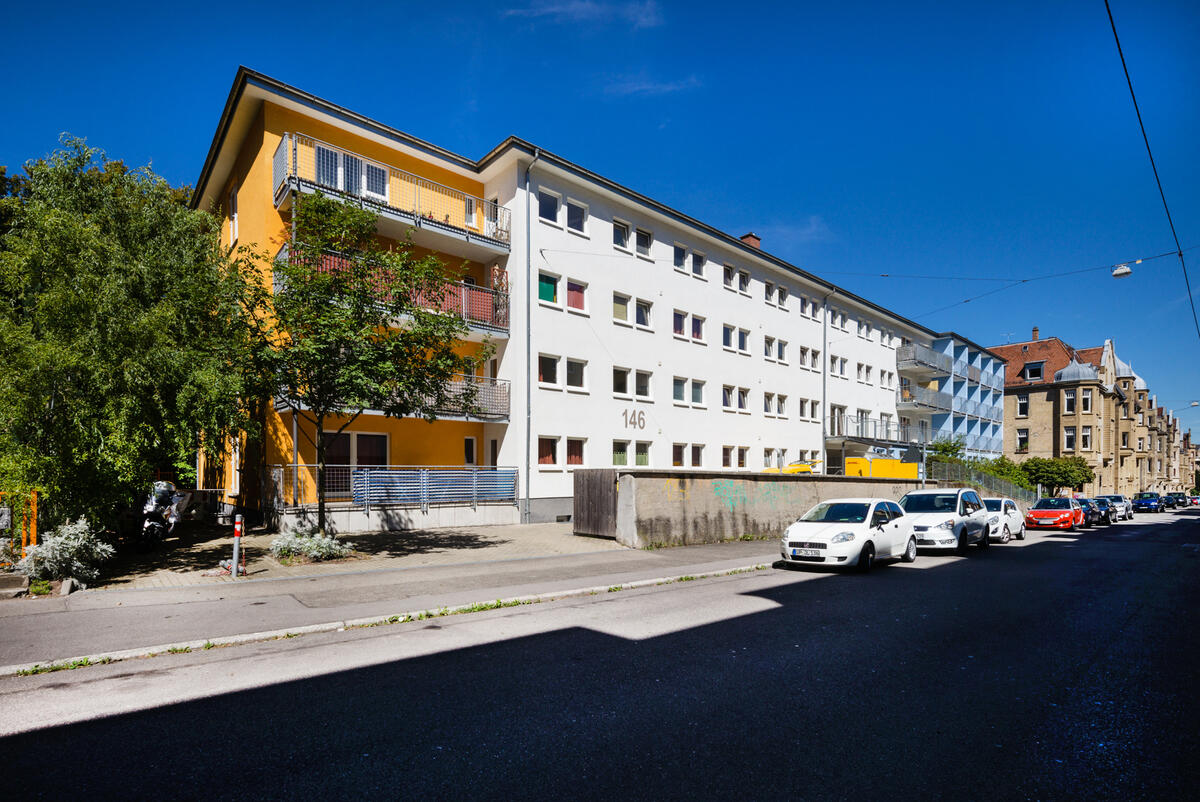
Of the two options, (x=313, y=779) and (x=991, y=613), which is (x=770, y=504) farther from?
(x=313, y=779)

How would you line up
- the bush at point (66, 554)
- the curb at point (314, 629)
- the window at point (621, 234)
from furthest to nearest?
the window at point (621, 234)
the bush at point (66, 554)
the curb at point (314, 629)

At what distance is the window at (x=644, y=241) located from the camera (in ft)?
90.4

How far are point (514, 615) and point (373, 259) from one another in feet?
26.7

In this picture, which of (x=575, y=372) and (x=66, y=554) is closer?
(x=66, y=554)

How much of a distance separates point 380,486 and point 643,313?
1368 cm

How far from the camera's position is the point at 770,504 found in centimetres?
2100

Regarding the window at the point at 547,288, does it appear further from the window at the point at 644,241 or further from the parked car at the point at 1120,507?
the parked car at the point at 1120,507

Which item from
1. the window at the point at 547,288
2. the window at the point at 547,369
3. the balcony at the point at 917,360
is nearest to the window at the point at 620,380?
the window at the point at 547,369

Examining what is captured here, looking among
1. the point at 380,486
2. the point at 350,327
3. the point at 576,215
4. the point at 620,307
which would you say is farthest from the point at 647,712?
the point at 620,307

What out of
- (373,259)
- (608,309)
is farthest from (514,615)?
(608,309)

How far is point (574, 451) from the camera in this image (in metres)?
24.0

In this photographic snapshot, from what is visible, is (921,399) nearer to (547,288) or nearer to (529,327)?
(547,288)

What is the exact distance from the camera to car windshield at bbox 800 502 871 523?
13.7 meters

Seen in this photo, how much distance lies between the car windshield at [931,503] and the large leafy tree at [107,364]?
53.6 ft
